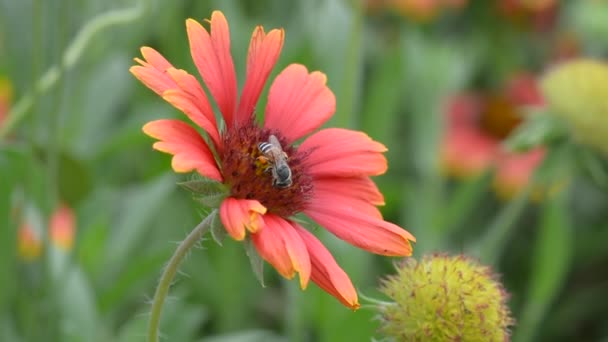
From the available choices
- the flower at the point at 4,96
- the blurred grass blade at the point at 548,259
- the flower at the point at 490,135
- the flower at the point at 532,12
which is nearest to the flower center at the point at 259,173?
the blurred grass blade at the point at 548,259

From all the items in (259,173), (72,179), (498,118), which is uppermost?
(498,118)

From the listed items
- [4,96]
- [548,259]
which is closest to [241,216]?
[548,259]

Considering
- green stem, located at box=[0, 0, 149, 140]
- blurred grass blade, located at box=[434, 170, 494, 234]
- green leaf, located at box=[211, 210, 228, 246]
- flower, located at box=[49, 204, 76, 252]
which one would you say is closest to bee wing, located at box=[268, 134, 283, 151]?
green leaf, located at box=[211, 210, 228, 246]

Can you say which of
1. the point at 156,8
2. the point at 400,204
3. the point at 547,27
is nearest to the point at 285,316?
the point at 400,204

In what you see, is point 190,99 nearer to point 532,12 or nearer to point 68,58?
point 68,58

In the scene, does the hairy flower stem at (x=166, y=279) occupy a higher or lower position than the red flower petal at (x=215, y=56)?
lower

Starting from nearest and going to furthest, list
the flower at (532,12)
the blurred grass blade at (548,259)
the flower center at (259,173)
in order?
the flower center at (259,173) → the blurred grass blade at (548,259) → the flower at (532,12)

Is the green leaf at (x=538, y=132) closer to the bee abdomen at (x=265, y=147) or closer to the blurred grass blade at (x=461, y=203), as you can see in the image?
the blurred grass blade at (x=461, y=203)
